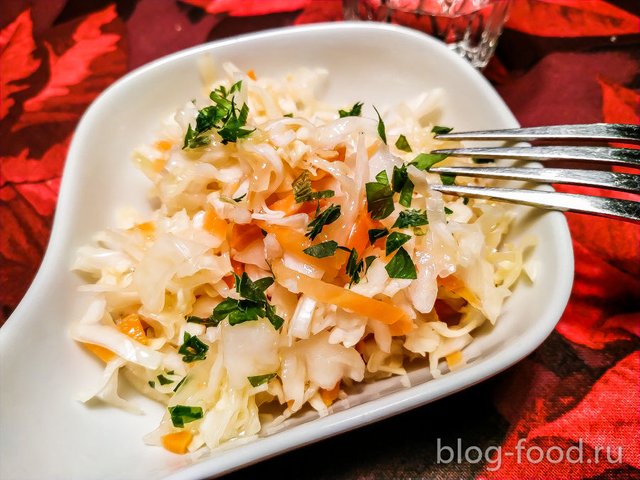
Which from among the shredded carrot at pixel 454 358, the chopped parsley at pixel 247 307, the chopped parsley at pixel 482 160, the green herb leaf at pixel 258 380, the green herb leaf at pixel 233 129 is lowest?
the green herb leaf at pixel 258 380

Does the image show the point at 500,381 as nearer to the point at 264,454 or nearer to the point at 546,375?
the point at 546,375

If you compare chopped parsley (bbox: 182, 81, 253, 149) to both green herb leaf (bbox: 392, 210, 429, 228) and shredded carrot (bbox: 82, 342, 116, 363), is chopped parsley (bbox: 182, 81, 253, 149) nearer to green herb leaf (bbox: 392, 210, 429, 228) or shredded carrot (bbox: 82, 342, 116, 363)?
green herb leaf (bbox: 392, 210, 429, 228)

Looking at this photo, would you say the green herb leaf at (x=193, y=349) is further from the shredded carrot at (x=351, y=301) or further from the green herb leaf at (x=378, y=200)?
the green herb leaf at (x=378, y=200)

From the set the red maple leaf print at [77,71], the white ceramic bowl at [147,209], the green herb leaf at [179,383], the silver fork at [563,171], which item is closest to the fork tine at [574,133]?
the silver fork at [563,171]

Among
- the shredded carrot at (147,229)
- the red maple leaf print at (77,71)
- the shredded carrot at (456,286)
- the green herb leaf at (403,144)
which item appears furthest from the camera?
the red maple leaf print at (77,71)

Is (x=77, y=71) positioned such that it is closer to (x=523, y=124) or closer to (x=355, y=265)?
(x=355, y=265)

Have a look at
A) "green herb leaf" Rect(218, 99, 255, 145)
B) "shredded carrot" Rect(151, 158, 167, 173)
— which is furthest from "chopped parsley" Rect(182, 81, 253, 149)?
"shredded carrot" Rect(151, 158, 167, 173)

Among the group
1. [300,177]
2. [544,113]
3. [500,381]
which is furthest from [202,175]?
[544,113]
